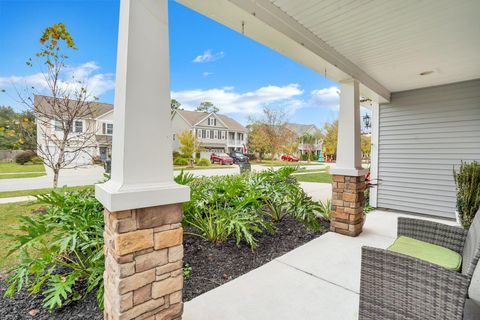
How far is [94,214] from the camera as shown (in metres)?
2.57

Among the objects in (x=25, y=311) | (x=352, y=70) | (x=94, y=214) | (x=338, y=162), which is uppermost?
(x=352, y=70)

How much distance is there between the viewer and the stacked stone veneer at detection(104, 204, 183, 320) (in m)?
1.41

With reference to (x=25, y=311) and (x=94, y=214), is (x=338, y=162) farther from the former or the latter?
(x=25, y=311)

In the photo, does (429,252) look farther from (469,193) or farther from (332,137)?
(332,137)

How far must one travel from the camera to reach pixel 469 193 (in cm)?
410

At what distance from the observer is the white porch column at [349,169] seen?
150 inches

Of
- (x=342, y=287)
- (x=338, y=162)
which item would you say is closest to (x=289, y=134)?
(x=338, y=162)

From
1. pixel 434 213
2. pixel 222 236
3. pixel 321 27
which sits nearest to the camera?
pixel 321 27

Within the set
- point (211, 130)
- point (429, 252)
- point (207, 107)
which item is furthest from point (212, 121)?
point (429, 252)

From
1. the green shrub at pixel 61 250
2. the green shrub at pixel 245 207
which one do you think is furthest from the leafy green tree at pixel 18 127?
the green shrub at pixel 245 207

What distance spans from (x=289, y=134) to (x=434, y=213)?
729 inches

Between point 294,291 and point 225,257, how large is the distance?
0.93 metres

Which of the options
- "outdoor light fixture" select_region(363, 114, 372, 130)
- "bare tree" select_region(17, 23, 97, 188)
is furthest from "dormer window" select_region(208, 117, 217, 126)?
"bare tree" select_region(17, 23, 97, 188)

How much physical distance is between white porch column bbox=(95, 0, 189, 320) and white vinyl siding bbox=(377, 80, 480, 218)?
5.71 meters
